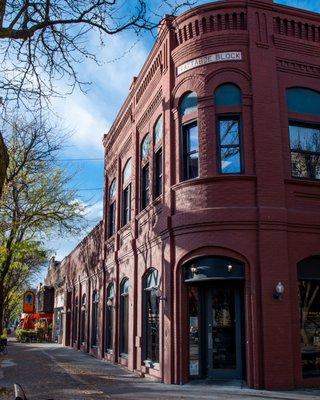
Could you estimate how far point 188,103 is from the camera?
1623 centimetres

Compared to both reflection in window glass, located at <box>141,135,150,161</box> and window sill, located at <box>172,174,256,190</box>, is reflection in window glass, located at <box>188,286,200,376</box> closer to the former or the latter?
window sill, located at <box>172,174,256,190</box>

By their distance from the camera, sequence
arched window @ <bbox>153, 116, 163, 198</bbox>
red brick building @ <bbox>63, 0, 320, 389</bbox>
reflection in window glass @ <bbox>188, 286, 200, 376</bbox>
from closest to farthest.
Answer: red brick building @ <bbox>63, 0, 320, 389</bbox> → reflection in window glass @ <bbox>188, 286, 200, 376</bbox> → arched window @ <bbox>153, 116, 163, 198</bbox>

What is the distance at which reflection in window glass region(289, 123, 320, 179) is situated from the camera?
15.6 meters

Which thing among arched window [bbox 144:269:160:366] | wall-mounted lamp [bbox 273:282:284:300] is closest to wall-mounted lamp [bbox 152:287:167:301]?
arched window [bbox 144:269:160:366]

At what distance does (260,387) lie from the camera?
13398mm

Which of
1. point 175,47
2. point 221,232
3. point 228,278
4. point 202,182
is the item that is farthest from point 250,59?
point 228,278

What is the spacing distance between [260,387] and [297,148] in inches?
263

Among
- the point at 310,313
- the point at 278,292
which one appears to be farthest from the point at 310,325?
the point at 278,292

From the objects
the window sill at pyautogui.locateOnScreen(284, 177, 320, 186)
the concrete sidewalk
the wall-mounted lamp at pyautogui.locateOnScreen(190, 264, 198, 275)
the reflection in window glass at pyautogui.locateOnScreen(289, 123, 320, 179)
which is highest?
the reflection in window glass at pyautogui.locateOnScreen(289, 123, 320, 179)

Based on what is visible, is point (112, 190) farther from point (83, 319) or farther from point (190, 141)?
point (190, 141)

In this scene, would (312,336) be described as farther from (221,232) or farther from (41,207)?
(41,207)

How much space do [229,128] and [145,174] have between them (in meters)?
5.53

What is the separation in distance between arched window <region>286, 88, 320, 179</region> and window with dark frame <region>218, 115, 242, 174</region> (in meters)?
1.60

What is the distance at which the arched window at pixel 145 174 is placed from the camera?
19734 millimetres
